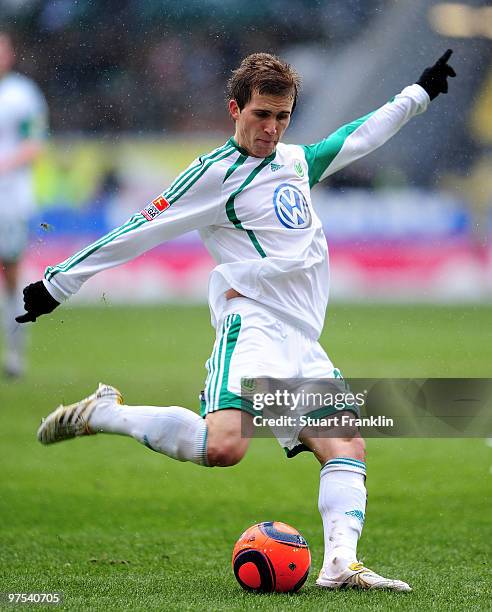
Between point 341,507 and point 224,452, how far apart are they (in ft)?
1.56

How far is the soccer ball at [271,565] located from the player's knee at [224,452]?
32 cm

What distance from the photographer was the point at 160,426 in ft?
12.9

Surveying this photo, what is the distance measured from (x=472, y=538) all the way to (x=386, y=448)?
7.88 feet

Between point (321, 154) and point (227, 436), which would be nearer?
point (227, 436)

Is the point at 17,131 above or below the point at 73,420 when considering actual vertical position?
above

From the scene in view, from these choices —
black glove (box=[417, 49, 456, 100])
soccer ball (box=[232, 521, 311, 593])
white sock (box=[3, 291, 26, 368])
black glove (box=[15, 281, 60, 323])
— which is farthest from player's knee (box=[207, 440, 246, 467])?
white sock (box=[3, 291, 26, 368])

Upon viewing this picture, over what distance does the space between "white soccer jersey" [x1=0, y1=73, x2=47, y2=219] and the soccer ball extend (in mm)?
5289

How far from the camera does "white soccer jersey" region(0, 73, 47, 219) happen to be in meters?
9.06

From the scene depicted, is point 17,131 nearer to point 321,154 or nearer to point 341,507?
point 321,154

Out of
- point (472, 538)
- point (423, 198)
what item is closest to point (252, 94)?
point (472, 538)

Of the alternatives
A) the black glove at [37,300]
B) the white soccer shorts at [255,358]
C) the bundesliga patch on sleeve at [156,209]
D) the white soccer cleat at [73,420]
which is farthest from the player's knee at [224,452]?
the bundesliga patch on sleeve at [156,209]

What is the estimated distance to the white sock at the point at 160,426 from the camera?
154 inches

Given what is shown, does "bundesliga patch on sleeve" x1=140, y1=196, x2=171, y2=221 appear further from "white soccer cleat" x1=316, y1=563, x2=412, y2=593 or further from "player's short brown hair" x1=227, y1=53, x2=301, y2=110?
"white soccer cleat" x1=316, y1=563, x2=412, y2=593

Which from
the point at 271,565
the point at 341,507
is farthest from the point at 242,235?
the point at 271,565
